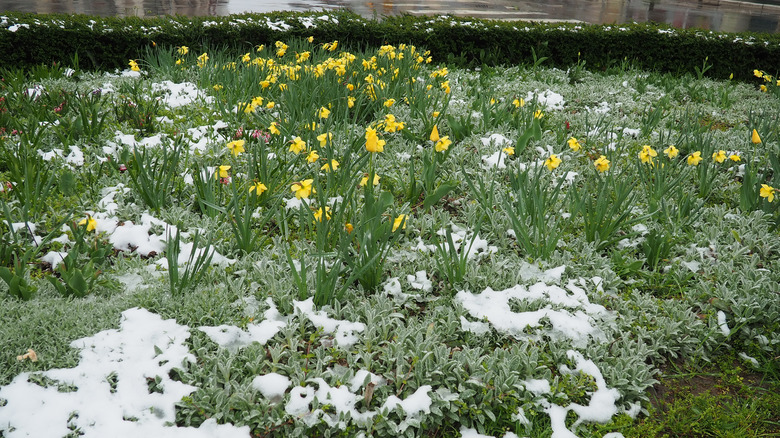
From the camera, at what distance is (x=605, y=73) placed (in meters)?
6.59

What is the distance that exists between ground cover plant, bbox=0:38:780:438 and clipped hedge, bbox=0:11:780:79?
239cm

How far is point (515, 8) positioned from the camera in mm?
16047

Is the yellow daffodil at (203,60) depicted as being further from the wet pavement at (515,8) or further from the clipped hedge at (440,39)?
the wet pavement at (515,8)

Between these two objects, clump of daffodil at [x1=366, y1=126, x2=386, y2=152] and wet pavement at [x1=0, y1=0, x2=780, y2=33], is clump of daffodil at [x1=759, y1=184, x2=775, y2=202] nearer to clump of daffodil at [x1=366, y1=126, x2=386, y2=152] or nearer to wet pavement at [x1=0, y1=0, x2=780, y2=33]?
clump of daffodil at [x1=366, y1=126, x2=386, y2=152]

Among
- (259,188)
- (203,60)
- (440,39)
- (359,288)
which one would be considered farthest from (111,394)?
(440,39)

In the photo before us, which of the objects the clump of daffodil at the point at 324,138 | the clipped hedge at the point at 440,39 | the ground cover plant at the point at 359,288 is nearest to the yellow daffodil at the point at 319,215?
the ground cover plant at the point at 359,288

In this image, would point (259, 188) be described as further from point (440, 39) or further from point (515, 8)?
point (515, 8)

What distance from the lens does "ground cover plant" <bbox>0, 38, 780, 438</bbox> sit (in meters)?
1.86

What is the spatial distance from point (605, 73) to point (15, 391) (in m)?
6.74

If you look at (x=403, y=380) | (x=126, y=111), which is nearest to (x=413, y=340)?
(x=403, y=380)

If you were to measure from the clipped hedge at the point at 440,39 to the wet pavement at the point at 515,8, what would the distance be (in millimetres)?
2848

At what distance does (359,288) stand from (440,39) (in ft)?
17.8

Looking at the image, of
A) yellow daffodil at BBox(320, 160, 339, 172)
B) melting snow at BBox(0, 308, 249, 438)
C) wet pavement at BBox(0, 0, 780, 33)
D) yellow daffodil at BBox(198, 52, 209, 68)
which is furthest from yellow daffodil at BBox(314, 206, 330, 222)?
wet pavement at BBox(0, 0, 780, 33)

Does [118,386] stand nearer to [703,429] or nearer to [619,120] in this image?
[703,429]
